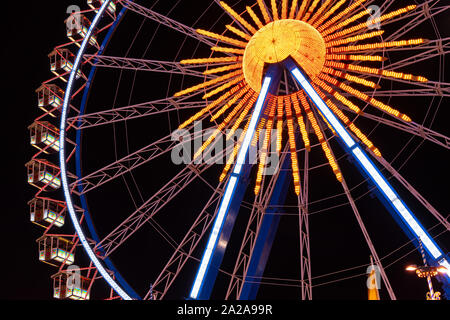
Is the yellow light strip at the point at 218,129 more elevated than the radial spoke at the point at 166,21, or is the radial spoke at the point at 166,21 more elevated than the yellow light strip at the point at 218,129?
the radial spoke at the point at 166,21

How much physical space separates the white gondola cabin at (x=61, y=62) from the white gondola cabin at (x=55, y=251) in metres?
5.37

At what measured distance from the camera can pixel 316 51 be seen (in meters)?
13.5

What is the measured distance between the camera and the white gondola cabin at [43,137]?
16.8 meters

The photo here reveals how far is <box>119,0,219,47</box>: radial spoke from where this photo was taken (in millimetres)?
15113

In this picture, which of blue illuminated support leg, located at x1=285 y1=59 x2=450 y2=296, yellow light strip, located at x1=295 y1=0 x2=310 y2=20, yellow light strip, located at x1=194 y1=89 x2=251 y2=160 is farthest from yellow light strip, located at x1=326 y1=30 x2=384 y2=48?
yellow light strip, located at x1=194 y1=89 x2=251 y2=160

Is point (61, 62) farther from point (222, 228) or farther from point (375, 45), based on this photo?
point (375, 45)

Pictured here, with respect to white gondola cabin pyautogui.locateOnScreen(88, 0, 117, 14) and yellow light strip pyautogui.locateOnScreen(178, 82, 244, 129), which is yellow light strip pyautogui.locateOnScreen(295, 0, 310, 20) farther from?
white gondola cabin pyautogui.locateOnScreen(88, 0, 117, 14)

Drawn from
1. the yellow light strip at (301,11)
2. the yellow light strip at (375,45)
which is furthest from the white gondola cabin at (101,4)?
the yellow light strip at (375,45)

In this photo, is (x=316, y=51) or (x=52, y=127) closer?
(x=316, y=51)

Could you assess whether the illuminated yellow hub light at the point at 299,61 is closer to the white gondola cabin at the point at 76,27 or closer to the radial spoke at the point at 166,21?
the radial spoke at the point at 166,21
